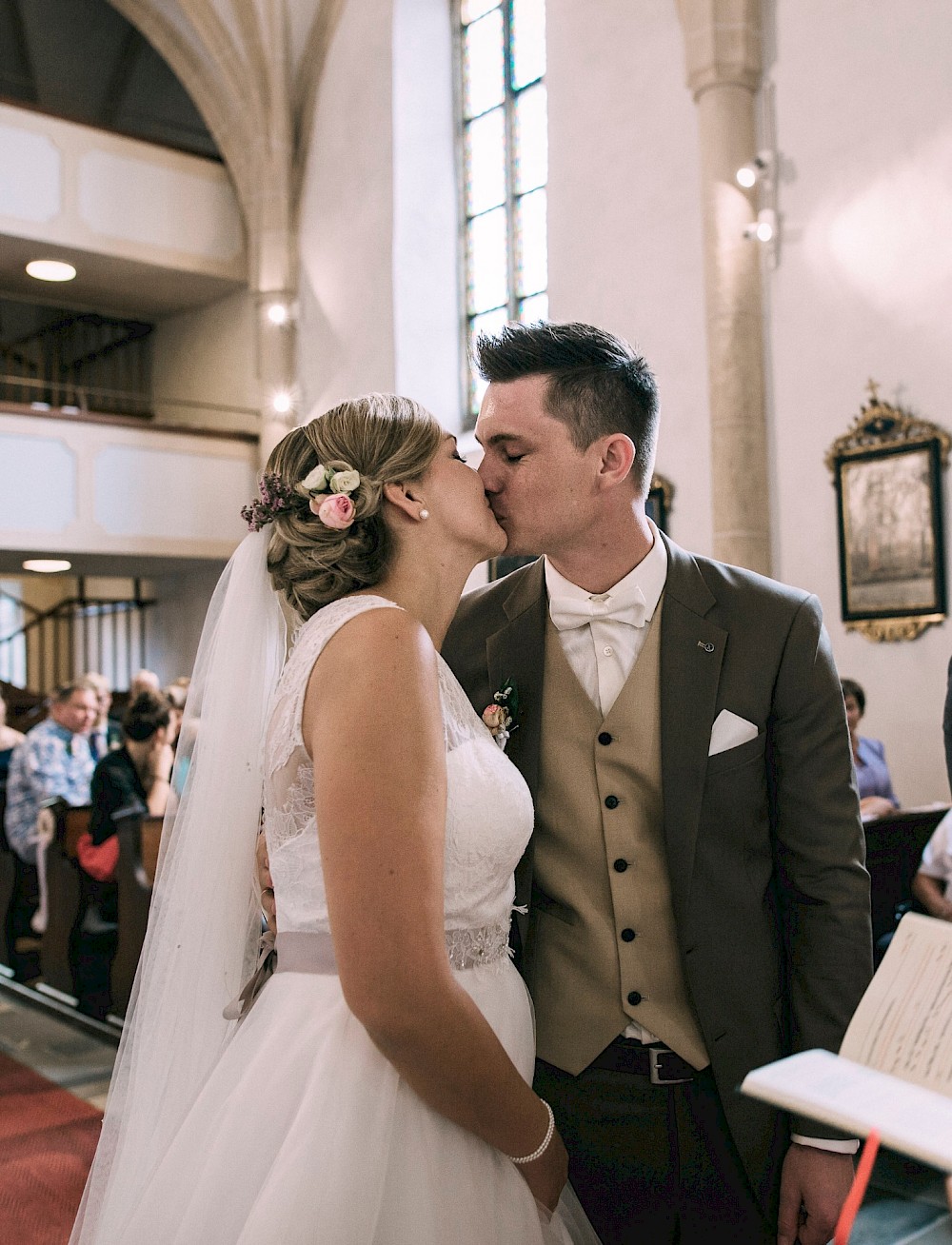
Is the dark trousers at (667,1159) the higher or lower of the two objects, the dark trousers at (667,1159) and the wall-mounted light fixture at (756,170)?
the lower

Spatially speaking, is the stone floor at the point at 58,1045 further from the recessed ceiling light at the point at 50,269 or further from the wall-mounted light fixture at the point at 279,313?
the recessed ceiling light at the point at 50,269

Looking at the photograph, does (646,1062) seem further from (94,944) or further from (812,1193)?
(94,944)

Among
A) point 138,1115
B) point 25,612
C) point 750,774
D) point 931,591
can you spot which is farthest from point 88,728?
point 25,612

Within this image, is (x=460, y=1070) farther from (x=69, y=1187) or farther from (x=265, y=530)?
(x=69, y=1187)

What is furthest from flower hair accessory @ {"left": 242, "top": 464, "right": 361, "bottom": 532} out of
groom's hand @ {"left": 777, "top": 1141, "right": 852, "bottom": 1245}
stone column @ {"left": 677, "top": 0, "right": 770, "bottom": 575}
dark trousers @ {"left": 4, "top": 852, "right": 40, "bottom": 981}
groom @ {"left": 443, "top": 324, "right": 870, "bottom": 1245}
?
dark trousers @ {"left": 4, "top": 852, "right": 40, "bottom": 981}

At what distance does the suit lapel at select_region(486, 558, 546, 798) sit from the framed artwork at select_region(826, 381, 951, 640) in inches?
186

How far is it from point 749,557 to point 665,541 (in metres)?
5.14

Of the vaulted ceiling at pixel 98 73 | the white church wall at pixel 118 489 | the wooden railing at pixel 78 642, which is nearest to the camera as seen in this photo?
the white church wall at pixel 118 489

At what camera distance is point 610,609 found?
76.0 inches

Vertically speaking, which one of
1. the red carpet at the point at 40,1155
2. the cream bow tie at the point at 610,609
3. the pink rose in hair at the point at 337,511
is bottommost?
the red carpet at the point at 40,1155

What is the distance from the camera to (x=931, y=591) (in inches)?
245

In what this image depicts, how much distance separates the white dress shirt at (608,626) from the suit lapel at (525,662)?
1.7 inches

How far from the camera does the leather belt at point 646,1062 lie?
1.81 meters

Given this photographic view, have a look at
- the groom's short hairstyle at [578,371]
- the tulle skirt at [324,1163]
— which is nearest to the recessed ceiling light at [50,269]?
the groom's short hairstyle at [578,371]
